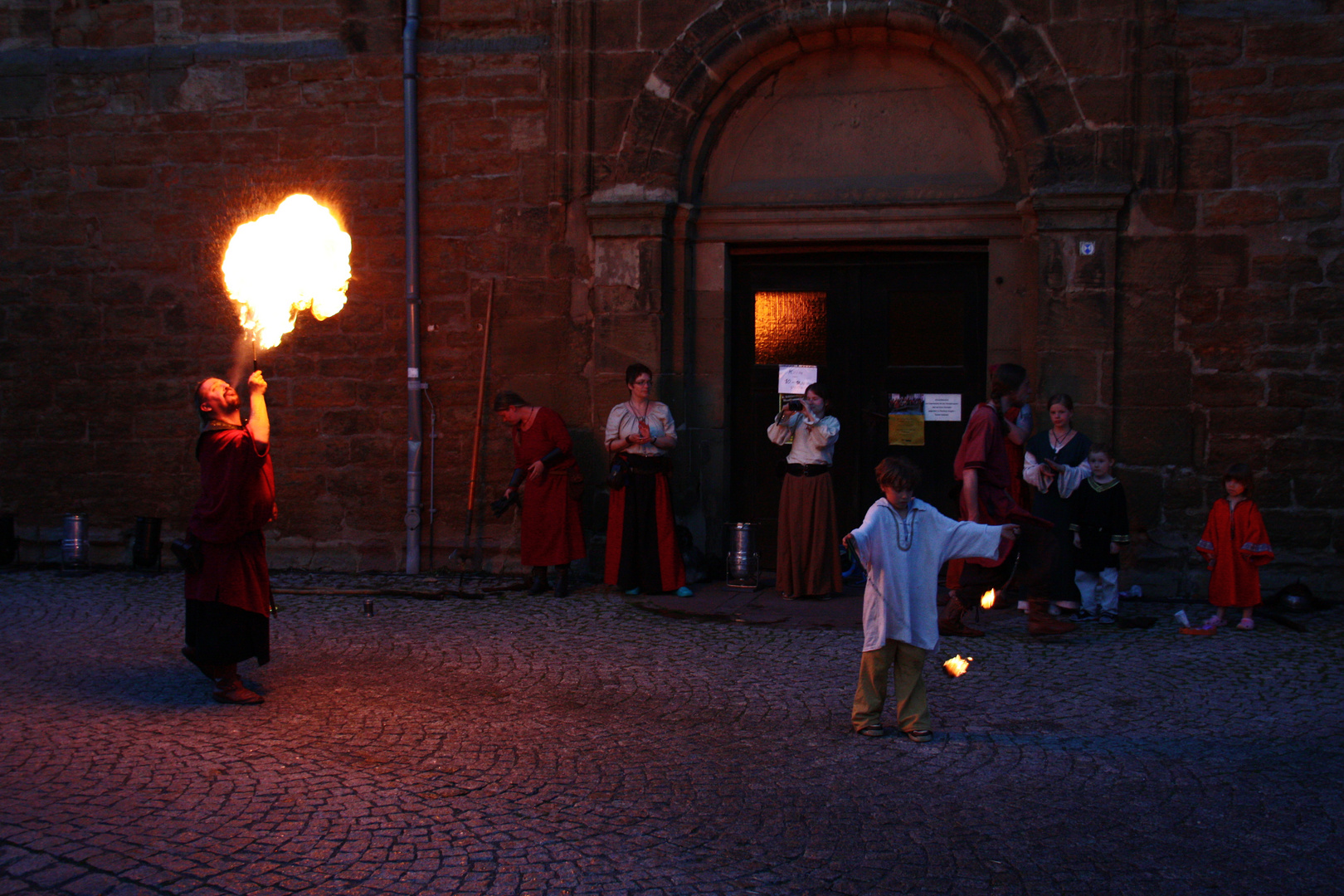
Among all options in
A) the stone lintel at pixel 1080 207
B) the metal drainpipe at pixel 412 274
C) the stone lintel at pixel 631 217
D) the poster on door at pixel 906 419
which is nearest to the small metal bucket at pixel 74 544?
the metal drainpipe at pixel 412 274

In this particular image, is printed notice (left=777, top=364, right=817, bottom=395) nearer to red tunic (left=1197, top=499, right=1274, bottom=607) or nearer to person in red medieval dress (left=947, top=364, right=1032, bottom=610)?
person in red medieval dress (left=947, top=364, right=1032, bottom=610)

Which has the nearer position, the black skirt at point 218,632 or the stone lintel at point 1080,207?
the black skirt at point 218,632

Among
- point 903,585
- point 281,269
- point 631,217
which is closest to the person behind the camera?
point 903,585

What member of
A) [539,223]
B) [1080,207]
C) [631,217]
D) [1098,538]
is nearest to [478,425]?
[539,223]

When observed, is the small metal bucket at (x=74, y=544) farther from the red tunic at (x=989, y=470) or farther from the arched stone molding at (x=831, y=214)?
the red tunic at (x=989, y=470)

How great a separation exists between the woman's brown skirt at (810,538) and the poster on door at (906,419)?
121cm

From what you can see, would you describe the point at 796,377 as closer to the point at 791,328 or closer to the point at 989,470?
the point at 791,328

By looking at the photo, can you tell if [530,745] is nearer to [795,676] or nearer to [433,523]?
[795,676]

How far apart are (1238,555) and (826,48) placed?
16.3ft

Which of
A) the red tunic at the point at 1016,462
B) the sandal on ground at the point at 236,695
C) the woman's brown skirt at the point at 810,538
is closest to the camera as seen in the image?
the sandal on ground at the point at 236,695

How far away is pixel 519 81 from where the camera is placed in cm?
942

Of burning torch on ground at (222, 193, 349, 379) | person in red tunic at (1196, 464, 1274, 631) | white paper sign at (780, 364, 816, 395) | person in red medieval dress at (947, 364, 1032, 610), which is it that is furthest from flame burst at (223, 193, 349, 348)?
person in red tunic at (1196, 464, 1274, 631)

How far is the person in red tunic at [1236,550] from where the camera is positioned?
291 inches

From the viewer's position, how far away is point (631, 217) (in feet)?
30.2
